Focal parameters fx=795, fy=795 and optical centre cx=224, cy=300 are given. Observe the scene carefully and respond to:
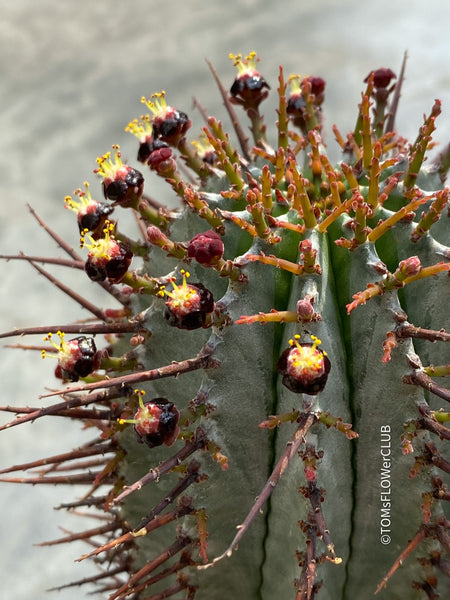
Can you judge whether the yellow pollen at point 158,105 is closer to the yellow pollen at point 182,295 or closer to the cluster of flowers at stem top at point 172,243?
the cluster of flowers at stem top at point 172,243

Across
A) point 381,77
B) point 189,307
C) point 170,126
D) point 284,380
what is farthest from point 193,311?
point 381,77

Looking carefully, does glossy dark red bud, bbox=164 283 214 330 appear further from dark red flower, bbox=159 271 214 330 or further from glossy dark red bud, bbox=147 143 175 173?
glossy dark red bud, bbox=147 143 175 173

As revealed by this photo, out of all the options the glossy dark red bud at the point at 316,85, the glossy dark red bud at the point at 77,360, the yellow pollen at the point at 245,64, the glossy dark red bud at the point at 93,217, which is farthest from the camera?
the glossy dark red bud at the point at 316,85

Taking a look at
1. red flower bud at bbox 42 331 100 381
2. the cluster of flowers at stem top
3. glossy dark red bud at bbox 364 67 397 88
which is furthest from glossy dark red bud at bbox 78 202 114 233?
glossy dark red bud at bbox 364 67 397 88

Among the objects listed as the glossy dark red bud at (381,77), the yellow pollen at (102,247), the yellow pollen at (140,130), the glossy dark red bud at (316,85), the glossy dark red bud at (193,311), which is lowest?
the glossy dark red bud at (193,311)

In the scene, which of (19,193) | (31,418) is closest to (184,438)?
(31,418)

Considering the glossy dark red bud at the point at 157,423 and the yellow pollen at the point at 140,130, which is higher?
the yellow pollen at the point at 140,130

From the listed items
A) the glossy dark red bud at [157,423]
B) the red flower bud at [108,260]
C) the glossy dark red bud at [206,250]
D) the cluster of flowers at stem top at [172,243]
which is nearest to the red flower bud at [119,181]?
the cluster of flowers at stem top at [172,243]

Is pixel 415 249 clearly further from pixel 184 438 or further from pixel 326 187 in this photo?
pixel 184 438
